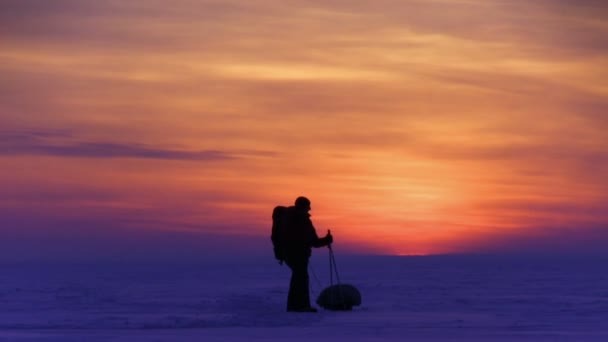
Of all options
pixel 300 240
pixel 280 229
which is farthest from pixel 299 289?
pixel 280 229

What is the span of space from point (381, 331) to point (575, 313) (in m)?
4.83

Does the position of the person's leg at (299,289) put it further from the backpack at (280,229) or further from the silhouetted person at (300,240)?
the backpack at (280,229)

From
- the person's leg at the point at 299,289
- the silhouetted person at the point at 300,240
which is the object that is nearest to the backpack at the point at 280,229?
the silhouetted person at the point at 300,240

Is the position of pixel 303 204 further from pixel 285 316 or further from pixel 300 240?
pixel 285 316

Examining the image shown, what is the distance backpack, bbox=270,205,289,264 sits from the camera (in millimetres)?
20672

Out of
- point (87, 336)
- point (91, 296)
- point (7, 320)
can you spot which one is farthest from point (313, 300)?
point (87, 336)

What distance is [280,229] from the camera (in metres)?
20.8

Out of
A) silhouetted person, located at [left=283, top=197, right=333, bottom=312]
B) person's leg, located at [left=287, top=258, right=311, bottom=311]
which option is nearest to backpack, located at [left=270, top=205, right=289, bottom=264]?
silhouetted person, located at [left=283, top=197, right=333, bottom=312]

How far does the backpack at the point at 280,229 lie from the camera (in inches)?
814

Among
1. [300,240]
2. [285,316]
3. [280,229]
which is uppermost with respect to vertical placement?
[280,229]

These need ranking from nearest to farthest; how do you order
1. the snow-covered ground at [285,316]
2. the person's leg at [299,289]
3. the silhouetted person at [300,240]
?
the snow-covered ground at [285,316] < the person's leg at [299,289] < the silhouetted person at [300,240]

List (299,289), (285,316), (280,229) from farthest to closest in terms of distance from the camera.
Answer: (280,229) < (299,289) < (285,316)

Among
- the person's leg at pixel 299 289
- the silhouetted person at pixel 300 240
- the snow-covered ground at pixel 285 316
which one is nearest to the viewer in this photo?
the snow-covered ground at pixel 285 316

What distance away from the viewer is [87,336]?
46.4 feet
